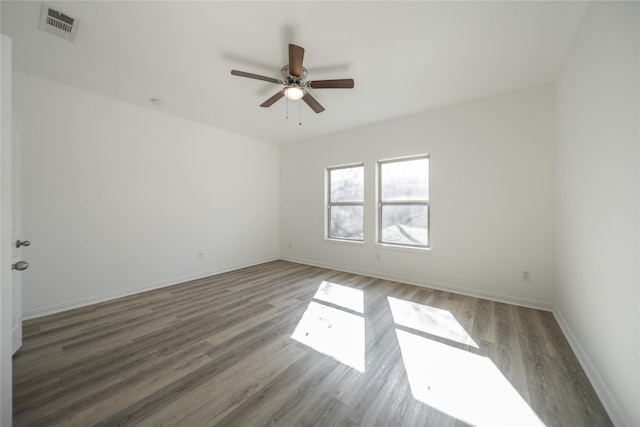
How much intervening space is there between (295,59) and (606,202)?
2486mm

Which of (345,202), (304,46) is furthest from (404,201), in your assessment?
(304,46)

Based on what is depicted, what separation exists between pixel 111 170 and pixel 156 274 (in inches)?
64.1

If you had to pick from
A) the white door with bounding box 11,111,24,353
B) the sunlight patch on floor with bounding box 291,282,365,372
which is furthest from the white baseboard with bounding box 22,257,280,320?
the sunlight patch on floor with bounding box 291,282,365,372

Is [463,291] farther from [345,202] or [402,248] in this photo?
[345,202]

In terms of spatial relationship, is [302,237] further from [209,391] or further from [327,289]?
[209,391]

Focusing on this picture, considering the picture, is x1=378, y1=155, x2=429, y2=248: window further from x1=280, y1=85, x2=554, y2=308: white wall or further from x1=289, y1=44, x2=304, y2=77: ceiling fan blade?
x1=289, y1=44, x2=304, y2=77: ceiling fan blade

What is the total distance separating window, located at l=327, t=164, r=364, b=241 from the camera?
14.4 ft

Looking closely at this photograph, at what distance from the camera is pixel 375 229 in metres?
4.07

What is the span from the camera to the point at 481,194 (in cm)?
308

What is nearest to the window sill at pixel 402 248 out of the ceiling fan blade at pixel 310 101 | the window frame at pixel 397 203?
the window frame at pixel 397 203

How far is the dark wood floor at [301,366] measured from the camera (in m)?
1.36

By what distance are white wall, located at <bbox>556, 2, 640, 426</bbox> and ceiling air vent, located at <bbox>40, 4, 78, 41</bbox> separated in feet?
12.6

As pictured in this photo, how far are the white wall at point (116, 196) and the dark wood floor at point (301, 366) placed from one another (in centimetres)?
56

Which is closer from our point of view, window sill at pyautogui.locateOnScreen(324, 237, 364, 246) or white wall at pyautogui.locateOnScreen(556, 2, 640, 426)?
white wall at pyautogui.locateOnScreen(556, 2, 640, 426)
